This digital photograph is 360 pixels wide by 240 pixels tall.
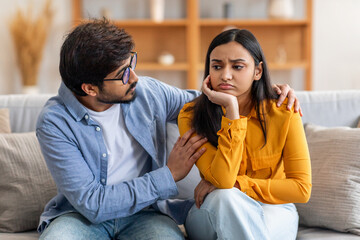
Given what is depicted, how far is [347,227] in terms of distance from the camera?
67.2 inches

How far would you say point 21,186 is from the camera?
187 centimetres

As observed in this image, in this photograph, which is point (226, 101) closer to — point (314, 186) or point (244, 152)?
point (244, 152)

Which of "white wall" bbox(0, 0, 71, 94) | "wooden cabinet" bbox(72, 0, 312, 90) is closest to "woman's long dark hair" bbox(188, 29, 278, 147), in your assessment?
"wooden cabinet" bbox(72, 0, 312, 90)

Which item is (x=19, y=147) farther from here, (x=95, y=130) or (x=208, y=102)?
(x=208, y=102)

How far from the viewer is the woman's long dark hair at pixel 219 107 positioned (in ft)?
5.32

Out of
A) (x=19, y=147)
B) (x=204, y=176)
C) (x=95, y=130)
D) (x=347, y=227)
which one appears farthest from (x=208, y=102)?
(x=19, y=147)

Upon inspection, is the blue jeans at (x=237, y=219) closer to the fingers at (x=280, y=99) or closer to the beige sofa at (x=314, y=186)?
the beige sofa at (x=314, y=186)

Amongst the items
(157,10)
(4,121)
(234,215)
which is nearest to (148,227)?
(234,215)

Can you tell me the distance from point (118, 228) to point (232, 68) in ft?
2.36

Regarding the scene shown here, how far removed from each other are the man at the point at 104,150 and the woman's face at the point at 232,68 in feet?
0.76

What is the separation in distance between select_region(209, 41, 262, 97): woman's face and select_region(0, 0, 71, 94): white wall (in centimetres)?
339

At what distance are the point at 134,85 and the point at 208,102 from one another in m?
0.29

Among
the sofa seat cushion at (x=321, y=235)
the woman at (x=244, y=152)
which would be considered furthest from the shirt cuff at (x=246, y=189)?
the sofa seat cushion at (x=321, y=235)

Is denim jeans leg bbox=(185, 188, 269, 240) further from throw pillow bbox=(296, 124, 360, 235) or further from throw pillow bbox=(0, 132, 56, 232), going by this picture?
throw pillow bbox=(0, 132, 56, 232)
